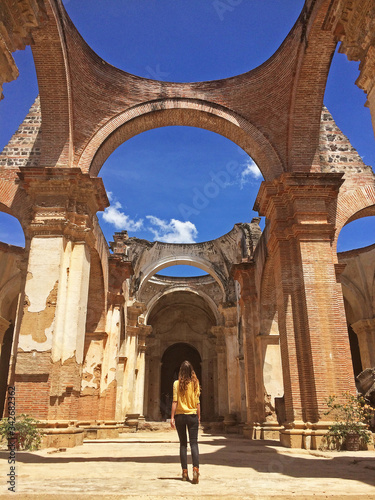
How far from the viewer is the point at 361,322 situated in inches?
709

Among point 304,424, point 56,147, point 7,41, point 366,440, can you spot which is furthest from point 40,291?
point 366,440

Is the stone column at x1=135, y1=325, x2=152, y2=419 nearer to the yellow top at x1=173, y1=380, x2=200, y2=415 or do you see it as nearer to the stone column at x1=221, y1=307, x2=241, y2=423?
the stone column at x1=221, y1=307, x2=241, y2=423

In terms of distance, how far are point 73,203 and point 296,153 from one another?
17.5 feet

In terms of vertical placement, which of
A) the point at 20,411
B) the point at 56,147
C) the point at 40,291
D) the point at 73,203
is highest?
the point at 56,147

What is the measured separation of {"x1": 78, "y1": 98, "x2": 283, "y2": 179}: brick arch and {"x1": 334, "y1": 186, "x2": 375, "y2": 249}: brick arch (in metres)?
2.20

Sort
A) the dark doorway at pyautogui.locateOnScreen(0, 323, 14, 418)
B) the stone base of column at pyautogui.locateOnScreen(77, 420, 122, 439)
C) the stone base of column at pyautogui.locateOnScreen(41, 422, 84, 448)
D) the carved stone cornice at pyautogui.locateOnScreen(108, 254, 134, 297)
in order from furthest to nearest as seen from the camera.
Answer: the dark doorway at pyautogui.locateOnScreen(0, 323, 14, 418) → the carved stone cornice at pyautogui.locateOnScreen(108, 254, 134, 297) → the stone base of column at pyautogui.locateOnScreen(77, 420, 122, 439) → the stone base of column at pyautogui.locateOnScreen(41, 422, 84, 448)

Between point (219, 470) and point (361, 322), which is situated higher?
point (361, 322)

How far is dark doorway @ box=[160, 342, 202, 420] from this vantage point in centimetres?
3116

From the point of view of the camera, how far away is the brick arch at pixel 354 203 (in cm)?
1110

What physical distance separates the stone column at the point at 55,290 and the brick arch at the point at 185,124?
1358 mm

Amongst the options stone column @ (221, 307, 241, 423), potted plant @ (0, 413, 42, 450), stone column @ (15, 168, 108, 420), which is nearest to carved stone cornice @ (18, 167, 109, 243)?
stone column @ (15, 168, 108, 420)

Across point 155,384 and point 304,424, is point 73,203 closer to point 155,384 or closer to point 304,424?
point 304,424

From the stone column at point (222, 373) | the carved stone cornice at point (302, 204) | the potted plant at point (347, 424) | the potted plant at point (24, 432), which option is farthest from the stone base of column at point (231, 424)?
the potted plant at point (24, 432)

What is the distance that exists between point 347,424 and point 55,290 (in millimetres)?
5937
